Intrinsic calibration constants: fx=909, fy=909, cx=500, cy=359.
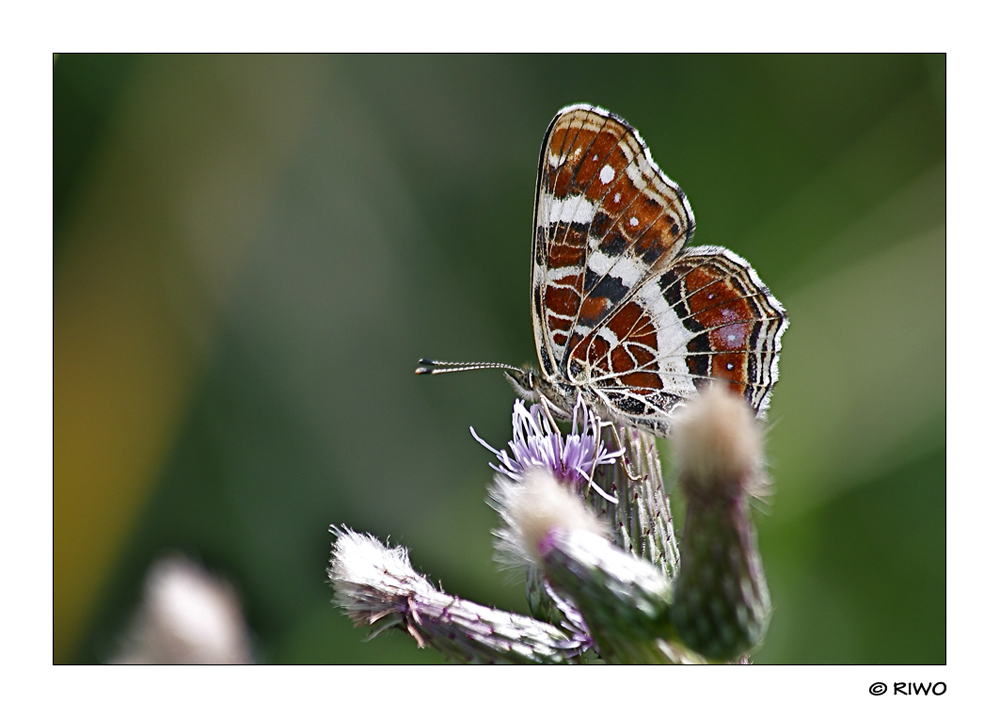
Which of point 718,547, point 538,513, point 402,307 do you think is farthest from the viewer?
point 402,307

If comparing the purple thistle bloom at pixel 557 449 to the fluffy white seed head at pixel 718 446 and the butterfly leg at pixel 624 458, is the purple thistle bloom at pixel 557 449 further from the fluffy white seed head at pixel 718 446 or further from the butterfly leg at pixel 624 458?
the fluffy white seed head at pixel 718 446

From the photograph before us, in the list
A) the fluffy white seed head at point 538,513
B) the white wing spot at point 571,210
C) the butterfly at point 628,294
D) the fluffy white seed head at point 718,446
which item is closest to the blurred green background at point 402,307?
the butterfly at point 628,294

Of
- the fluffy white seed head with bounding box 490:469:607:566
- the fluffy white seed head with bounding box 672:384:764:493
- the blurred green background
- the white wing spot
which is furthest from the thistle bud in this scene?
the blurred green background

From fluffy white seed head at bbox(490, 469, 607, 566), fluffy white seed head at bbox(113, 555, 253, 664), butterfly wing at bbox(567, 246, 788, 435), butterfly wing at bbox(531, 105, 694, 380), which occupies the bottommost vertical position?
fluffy white seed head at bbox(113, 555, 253, 664)

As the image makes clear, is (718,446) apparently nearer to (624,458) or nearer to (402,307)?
(624,458)

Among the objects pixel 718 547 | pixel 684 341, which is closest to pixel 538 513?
pixel 718 547

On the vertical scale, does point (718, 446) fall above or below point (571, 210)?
below

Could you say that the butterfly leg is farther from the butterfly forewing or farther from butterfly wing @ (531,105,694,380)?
butterfly wing @ (531,105,694,380)
